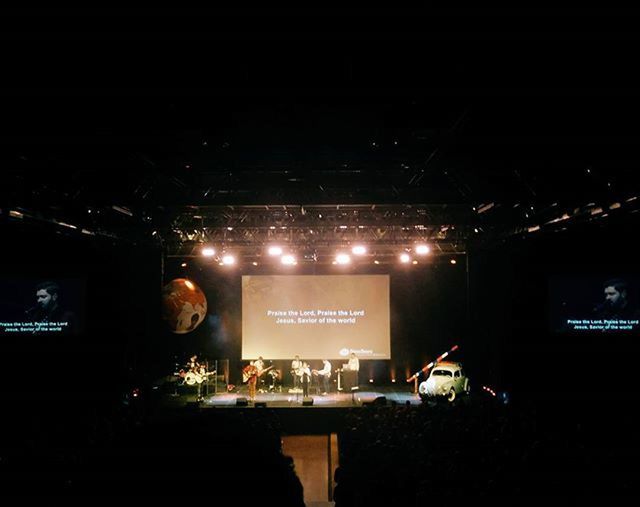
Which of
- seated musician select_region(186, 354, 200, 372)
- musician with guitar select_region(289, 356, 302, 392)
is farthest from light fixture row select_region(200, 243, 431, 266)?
seated musician select_region(186, 354, 200, 372)

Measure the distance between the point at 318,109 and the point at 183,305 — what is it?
12.7 metres

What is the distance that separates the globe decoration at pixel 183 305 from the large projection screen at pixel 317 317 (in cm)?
157

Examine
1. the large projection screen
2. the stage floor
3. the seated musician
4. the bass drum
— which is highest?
the large projection screen

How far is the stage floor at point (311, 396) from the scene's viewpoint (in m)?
14.4

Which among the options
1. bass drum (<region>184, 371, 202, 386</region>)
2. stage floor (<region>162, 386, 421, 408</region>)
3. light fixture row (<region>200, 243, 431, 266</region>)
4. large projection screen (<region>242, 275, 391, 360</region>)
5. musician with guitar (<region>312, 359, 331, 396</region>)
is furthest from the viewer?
large projection screen (<region>242, 275, 391, 360</region>)

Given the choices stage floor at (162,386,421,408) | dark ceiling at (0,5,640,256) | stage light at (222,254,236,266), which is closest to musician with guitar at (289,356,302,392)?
stage floor at (162,386,421,408)

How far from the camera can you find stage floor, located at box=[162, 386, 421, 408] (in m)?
14.4

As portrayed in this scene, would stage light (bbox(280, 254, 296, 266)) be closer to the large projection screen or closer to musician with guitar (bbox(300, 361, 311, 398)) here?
the large projection screen

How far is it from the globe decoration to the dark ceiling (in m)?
7.30

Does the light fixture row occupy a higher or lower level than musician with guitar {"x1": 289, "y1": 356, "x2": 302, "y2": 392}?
higher

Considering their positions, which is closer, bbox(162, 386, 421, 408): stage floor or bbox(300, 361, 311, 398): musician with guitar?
bbox(162, 386, 421, 408): stage floor

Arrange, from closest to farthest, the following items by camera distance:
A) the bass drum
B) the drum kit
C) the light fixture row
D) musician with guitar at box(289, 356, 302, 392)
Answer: the light fixture row → the drum kit → the bass drum → musician with guitar at box(289, 356, 302, 392)

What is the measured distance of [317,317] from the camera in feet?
56.7

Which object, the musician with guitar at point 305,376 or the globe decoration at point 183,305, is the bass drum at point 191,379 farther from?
the musician with guitar at point 305,376
